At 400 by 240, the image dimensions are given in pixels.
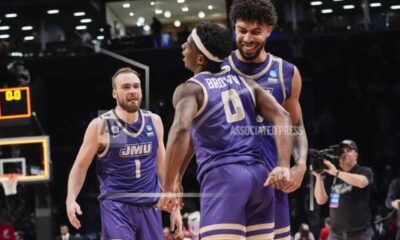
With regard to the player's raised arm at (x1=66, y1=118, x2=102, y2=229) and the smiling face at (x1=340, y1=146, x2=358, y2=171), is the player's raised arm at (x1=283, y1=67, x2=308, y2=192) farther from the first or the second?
the smiling face at (x1=340, y1=146, x2=358, y2=171)

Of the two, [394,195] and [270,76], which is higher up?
[270,76]

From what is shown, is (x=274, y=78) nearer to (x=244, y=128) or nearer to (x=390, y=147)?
(x=244, y=128)

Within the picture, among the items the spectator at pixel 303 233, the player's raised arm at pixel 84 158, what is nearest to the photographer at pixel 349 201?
the spectator at pixel 303 233

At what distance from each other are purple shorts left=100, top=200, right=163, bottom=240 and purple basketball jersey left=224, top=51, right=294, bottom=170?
1.14 meters

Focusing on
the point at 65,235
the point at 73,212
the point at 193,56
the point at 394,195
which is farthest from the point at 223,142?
the point at 394,195

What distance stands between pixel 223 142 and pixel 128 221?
152cm

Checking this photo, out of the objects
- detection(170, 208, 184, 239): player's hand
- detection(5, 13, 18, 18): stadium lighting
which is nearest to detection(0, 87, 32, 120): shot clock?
detection(5, 13, 18, 18): stadium lighting

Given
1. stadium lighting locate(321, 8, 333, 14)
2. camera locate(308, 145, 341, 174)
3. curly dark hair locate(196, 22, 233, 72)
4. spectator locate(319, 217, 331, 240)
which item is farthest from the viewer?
spectator locate(319, 217, 331, 240)

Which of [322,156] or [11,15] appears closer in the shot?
[322,156]

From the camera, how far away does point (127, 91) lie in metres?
4.21

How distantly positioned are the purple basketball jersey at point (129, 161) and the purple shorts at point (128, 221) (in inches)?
1.5

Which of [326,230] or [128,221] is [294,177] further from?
[326,230]

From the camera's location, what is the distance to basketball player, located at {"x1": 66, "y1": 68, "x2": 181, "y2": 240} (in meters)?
4.22

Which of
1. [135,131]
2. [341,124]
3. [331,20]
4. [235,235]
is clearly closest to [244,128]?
[235,235]
